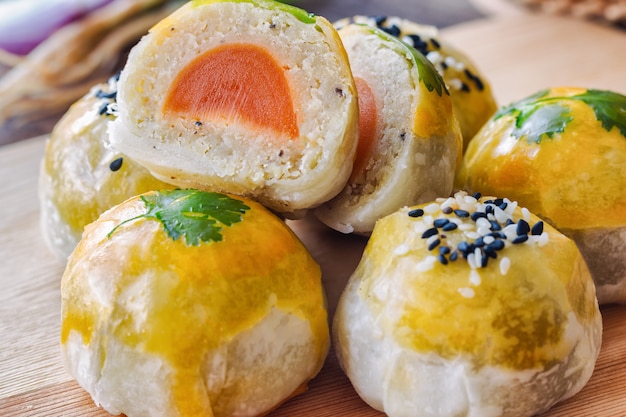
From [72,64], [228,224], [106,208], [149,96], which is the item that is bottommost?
[72,64]

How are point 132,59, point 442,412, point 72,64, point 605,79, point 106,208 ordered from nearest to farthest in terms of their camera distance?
1. point 442,412
2. point 132,59
3. point 106,208
4. point 605,79
5. point 72,64

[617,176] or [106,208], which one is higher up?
[617,176]

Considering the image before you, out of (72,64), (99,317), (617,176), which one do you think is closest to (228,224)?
(99,317)

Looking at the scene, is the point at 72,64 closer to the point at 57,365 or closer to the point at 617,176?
the point at 57,365

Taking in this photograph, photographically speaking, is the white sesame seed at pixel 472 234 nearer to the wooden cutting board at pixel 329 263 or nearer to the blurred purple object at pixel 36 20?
the wooden cutting board at pixel 329 263

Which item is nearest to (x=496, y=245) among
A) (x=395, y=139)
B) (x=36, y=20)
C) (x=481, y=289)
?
(x=481, y=289)

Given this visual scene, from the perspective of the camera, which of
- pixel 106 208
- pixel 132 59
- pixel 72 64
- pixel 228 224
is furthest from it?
pixel 72 64

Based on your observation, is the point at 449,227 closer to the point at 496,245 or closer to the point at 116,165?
the point at 496,245
